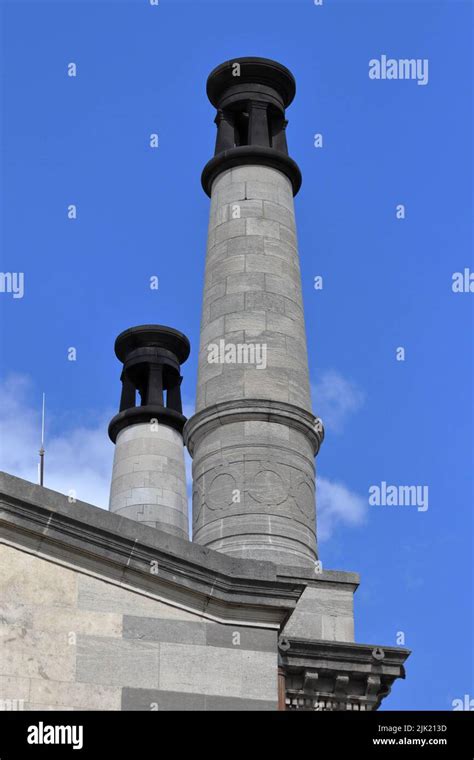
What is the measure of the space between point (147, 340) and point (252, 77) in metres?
15.2

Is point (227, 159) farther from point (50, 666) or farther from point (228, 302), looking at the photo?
point (50, 666)

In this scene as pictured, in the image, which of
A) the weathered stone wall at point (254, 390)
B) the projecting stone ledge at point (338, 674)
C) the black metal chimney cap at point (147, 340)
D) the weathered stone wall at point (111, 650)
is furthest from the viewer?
the black metal chimney cap at point (147, 340)

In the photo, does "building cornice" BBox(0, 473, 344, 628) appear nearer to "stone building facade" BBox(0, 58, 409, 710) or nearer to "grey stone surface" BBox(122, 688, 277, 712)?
"stone building facade" BBox(0, 58, 409, 710)

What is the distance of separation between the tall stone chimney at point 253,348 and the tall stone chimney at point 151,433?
1277 cm

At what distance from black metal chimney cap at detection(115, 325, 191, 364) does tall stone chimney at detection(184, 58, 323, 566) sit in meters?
14.4

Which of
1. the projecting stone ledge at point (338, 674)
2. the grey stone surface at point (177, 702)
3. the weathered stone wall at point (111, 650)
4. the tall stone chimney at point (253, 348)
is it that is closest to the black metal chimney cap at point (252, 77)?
the tall stone chimney at point (253, 348)

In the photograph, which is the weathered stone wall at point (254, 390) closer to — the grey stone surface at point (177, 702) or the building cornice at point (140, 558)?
the building cornice at point (140, 558)

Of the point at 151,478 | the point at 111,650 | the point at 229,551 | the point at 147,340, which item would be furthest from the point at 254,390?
the point at 147,340

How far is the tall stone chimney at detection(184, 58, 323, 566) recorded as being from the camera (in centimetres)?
Result: 2252

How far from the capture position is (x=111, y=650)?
16109mm

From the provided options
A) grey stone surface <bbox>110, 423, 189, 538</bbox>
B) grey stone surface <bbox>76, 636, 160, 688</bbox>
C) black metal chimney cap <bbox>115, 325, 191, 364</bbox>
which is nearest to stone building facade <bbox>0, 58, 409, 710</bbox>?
grey stone surface <bbox>76, 636, 160, 688</bbox>

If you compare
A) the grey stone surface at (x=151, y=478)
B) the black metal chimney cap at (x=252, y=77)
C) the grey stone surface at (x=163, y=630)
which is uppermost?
the black metal chimney cap at (x=252, y=77)

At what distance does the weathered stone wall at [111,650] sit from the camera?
15.8 meters

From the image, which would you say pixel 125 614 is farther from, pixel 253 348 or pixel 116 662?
pixel 253 348
